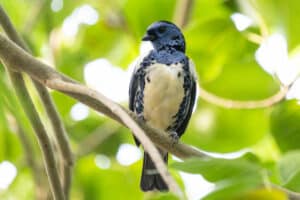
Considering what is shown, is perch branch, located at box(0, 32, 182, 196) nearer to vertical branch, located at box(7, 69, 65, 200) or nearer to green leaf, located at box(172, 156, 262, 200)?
vertical branch, located at box(7, 69, 65, 200)

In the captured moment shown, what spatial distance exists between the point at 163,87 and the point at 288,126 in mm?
960

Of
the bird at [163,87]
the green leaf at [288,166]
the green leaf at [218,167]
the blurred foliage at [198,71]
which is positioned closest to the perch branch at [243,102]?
the blurred foliage at [198,71]

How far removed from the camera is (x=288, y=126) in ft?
7.33

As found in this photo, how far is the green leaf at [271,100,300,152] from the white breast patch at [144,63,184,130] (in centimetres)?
89

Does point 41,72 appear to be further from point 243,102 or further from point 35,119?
point 243,102

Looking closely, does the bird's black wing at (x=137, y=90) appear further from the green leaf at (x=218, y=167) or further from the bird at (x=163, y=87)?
the green leaf at (x=218, y=167)

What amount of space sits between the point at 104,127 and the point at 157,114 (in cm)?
32

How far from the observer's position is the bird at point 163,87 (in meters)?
3.10

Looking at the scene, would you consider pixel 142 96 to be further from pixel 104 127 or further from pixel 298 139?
pixel 298 139

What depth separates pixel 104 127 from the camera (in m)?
3.42

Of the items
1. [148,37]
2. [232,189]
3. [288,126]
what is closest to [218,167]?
[232,189]

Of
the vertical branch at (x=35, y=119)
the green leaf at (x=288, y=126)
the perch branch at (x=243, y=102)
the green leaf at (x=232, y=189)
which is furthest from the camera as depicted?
the perch branch at (x=243, y=102)

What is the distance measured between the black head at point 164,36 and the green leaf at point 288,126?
3.22 feet

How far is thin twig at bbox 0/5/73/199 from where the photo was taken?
2.02m
